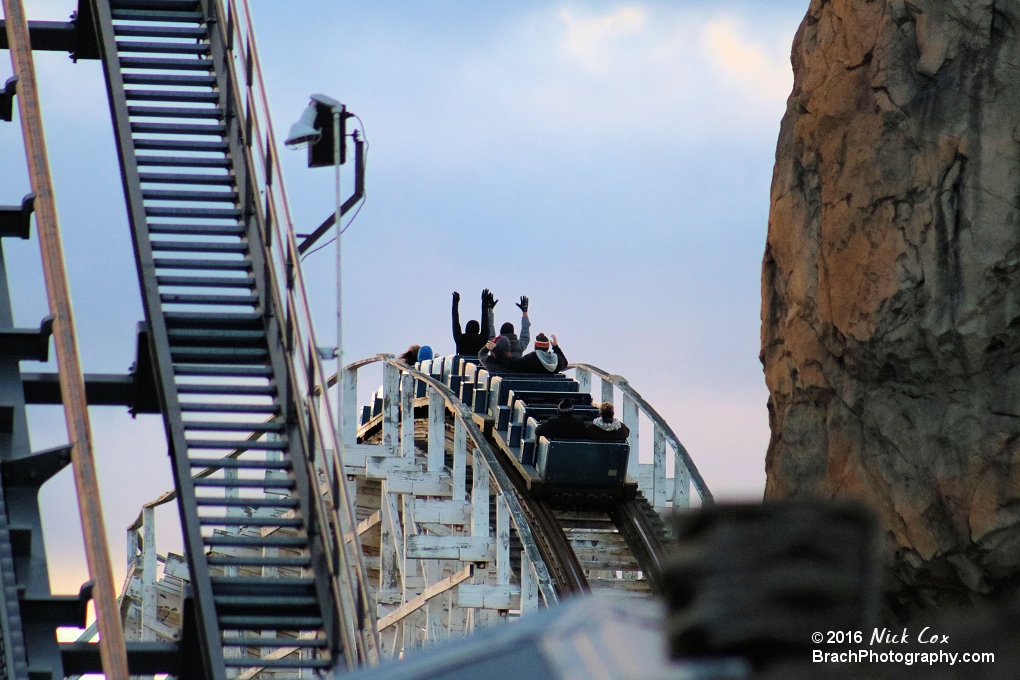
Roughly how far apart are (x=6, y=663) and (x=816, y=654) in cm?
610

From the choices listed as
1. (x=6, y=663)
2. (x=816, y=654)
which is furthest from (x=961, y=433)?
(x=816, y=654)

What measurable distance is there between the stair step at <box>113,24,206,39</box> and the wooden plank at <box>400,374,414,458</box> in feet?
18.2

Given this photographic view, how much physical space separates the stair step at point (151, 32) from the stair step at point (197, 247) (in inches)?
69.5

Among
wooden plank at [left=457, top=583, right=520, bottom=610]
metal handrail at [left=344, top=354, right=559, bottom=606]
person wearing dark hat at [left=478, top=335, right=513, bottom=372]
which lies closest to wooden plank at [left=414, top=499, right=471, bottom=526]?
metal handrail at [left=344, top=354, right=559, bottom=606]

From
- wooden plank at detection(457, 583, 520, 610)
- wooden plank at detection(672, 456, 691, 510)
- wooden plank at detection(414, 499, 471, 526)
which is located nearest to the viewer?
wooden plank at detection(457, 583, 520, 610)

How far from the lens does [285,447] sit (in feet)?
25.6

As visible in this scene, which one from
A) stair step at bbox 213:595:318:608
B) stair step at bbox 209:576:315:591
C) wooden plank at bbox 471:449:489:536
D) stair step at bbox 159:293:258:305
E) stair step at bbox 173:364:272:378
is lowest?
wooden plank at bbox 471:449:489:536

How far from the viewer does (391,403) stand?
15219 millimetres

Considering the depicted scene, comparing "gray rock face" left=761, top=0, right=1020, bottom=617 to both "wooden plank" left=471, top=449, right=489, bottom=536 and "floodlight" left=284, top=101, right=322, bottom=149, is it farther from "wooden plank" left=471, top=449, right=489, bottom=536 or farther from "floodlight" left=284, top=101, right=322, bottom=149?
"floodlight" left=284, top=101, right=322, bottom=149

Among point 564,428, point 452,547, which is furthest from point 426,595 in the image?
point 564,428

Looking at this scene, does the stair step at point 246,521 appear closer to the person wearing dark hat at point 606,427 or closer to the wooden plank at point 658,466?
the person wearing dark hat at point 606,427

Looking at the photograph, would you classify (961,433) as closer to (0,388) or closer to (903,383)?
(903,383)

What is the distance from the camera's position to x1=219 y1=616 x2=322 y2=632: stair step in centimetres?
692

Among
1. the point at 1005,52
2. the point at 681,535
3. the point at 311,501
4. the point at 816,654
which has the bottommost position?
the point at 311,501
